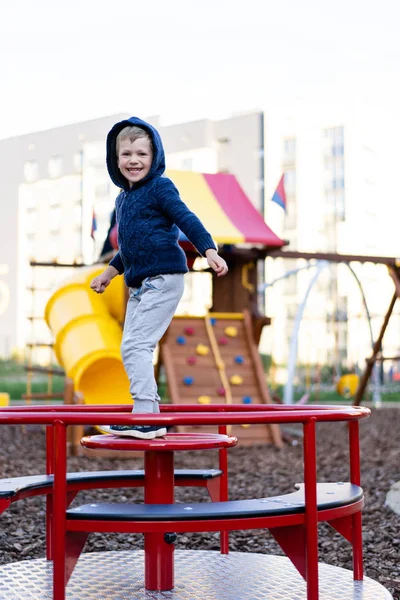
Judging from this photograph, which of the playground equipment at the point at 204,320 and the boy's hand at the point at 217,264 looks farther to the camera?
the playground equipment at the point at 204,320

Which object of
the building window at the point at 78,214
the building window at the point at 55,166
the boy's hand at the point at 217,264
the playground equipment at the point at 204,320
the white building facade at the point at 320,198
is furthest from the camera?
the white building facade at the point at 320,198

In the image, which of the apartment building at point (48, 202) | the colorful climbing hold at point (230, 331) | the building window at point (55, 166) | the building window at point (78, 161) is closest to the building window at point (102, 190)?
the apartment building at point (48, 202)

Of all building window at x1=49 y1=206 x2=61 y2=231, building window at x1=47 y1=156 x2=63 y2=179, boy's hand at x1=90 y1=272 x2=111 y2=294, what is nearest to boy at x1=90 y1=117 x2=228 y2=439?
boy's hand at x1=90 y1=272 x2=111 y2=294

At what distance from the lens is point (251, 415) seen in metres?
2.12

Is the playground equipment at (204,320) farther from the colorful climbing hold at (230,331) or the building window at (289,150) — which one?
the building window at (289,150)

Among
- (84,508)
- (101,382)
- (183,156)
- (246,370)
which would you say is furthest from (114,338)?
(183,156)

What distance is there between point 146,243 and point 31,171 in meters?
27.7

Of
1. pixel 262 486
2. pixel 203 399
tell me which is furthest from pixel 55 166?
pixel 262 486

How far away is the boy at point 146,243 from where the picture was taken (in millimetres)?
2541

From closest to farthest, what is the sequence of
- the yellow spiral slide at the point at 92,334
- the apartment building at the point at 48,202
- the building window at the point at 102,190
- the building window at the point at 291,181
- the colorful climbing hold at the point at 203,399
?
the colorful climbing hold at the point at 203,399 < the yellow spiral slide at the point at 92,334 < the apartment building at the point at 48,202 < the building window at the point at 102,190 < the building window at the point at 291,181

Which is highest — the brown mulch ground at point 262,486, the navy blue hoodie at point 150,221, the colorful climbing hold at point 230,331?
the navy blue hoodie at point 150,221

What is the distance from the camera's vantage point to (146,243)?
2.63 metres

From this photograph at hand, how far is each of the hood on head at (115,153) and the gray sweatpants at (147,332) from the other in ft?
1.15

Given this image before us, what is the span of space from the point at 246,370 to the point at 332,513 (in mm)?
6536
